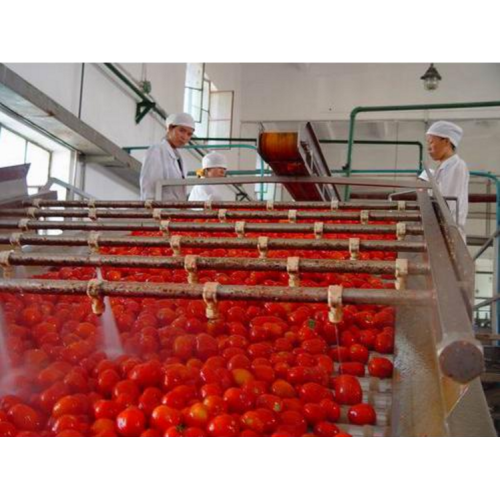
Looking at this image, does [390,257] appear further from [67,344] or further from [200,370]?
[67,344]

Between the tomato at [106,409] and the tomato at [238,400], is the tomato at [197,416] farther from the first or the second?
the tomato at [106,409]

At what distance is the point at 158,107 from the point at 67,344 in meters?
9.69

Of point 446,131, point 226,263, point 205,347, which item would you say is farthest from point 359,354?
point 446,131

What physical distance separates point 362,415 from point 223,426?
1.73 feet

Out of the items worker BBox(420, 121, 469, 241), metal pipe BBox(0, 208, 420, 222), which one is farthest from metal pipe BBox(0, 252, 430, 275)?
worker BBox(420, 121, 469, 241)

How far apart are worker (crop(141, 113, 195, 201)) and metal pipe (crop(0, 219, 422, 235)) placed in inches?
89.7

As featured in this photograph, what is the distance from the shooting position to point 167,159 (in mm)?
5699

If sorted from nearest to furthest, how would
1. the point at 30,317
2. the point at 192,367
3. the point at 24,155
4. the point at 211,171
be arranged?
1. the point at 192,367
2. the point at 30,317
3. the point at 211,171
4. the point at 24,155

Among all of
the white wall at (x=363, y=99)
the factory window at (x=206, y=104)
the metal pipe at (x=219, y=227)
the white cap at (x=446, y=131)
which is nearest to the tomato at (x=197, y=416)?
the metal pipe at (x=219, y=227)

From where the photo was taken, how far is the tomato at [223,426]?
6.12 ft

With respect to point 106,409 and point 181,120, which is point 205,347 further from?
point 181,120

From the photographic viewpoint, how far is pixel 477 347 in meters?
1.26

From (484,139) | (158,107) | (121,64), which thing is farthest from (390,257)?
(484,139)

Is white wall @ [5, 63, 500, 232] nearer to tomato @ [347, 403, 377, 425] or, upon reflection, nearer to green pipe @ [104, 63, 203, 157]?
green pipe @ [104, 63, 203, 157]
